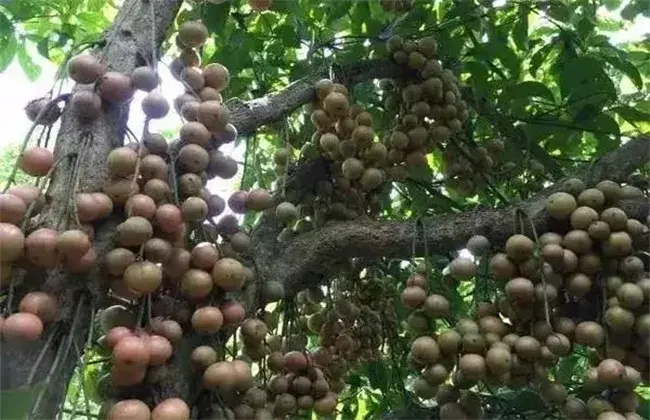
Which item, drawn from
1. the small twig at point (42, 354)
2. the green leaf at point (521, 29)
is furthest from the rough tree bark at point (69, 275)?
the green leaf at point (521, 29)

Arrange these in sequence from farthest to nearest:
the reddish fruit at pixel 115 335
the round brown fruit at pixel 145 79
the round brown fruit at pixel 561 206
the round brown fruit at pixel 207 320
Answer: the round brown fruit at pixel 561 206 → the round brown fruit at pixel 145 79 → the round brown fruit at pixel 207 320 → the reddish fruit at pixel 115 335

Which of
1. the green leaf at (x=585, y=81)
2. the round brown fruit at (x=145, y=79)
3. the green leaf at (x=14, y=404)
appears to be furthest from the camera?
the green leaf at (x=585, y=81)

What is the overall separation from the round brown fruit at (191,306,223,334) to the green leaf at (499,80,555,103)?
134cm

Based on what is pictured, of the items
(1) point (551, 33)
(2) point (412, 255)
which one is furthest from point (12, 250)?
(1) point (551, 33)

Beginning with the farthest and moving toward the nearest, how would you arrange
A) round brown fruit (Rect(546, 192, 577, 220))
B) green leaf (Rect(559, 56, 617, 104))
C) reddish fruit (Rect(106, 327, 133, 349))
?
green leaf (Rect(559, 56, 617, 104))
round brown fruit (Rect(546, 192, 577, 220))
reddish fruit (Rect(106, 327, 133, 349))

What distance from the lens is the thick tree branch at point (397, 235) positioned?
5.54 ft

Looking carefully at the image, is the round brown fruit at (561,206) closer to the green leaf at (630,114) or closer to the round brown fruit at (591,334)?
the round brown fruit at (591,334)

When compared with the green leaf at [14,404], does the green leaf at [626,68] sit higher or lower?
higher

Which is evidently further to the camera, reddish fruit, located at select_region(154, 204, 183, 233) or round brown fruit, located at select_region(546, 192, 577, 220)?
round brown fruit, located at select_region(546, 192, 577, 220)

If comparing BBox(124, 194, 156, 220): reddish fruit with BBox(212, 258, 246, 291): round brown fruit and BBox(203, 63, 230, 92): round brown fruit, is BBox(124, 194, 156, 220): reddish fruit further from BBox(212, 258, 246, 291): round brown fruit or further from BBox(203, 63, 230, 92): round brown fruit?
BBox(203, 63, 230, 92): round brown fruit

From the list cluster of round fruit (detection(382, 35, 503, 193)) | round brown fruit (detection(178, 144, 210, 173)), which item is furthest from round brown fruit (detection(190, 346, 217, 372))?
cluster of round fruit (detection(382, 35, 503, 193))

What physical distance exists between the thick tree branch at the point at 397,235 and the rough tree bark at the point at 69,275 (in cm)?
51

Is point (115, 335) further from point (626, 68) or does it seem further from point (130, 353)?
point (626, 68)

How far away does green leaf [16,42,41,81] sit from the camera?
106 inches
